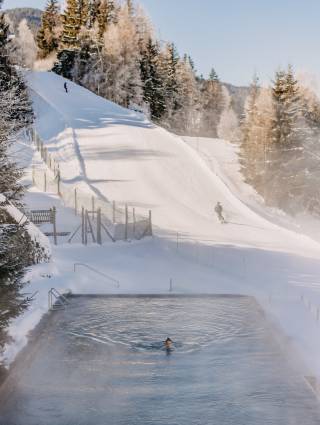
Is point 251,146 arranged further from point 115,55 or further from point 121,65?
point 115,55

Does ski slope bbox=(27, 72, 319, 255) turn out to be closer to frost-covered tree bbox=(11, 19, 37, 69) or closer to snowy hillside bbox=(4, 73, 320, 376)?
snowy hillside bbox=(4, 73, 320, 376)

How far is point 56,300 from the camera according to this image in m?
19.3

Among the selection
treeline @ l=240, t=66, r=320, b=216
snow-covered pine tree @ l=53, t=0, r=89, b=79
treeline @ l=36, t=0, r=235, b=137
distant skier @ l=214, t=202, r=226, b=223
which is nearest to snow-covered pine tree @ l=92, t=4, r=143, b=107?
treeline @ l=36, t=0, r=235, b=137

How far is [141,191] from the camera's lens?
42812 millimetres

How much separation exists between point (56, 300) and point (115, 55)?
6970 centimetres

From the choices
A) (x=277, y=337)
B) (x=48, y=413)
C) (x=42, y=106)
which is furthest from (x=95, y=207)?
(x=42, y=106)

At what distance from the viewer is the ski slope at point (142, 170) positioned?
1371 inches

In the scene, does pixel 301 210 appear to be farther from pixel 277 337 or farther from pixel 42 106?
pixel 277 337

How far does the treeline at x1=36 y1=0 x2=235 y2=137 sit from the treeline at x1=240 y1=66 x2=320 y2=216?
27.1 metres

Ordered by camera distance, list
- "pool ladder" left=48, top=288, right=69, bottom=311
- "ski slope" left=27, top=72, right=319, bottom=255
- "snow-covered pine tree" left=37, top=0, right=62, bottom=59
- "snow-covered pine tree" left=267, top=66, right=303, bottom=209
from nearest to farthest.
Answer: "pool ladder" left=48, top=288, right=69, bottom=311, "ski slope" left=27, top=72, right=319, bottom=255, "snow-covered pine tree" left=267, top=66, right=303, bottom=209, "snow-covered pine tree" left=37, top=0, right=62, bottom=59

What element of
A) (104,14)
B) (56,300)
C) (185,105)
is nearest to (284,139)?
(56,300)

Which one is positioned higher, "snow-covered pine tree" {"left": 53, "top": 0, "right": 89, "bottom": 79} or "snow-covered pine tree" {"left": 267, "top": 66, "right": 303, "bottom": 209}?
"snow-covered pine tree" {"left": 53, "top": 0, "right": 89, "bottom": 79}

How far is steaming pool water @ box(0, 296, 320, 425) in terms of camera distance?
36.5ft

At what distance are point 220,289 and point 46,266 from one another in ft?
20.9
